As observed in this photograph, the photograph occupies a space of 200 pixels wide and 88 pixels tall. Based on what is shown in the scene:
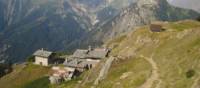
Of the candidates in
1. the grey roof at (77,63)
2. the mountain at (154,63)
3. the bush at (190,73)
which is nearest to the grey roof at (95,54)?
the grey roof at (77,63)

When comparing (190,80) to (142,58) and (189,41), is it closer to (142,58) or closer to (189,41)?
(189,41)

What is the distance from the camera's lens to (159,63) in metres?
109

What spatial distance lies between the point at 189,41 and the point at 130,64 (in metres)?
19.3

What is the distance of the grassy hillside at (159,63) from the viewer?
9106 centimetres

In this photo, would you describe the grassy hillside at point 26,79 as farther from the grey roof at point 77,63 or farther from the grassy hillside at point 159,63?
the grassy hillside at point 159,63

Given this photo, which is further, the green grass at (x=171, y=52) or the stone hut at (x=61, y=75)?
the stone hut at (x=61, y=75)

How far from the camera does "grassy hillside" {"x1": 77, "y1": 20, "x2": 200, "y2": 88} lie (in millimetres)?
91062

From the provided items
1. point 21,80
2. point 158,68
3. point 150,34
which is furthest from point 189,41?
point 21,80

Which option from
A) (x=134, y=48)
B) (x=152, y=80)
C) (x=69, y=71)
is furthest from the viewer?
(x=69, y=71)

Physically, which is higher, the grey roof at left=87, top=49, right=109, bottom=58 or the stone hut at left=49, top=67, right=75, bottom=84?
the grey roof at left=87, top=49, right=109, bottom=58

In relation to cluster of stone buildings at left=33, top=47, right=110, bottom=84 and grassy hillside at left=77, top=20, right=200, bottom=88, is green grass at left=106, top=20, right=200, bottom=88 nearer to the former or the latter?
grassy hillside at left=77, top=20, right=200, bottom=88

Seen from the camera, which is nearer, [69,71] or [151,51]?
[151,51]

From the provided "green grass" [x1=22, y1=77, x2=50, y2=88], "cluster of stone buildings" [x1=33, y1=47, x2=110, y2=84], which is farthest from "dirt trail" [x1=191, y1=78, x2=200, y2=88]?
"green grass" [x1=22, y1=77, x2=50, y2=88]

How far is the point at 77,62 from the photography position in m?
182
